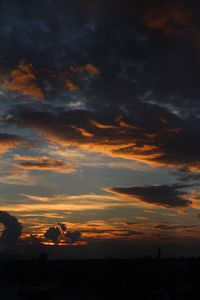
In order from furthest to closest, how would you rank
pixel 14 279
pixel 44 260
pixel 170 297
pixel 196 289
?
1. pixel 44 260
2. pixel 14 279
3. pixel 196 289
4. pixel 170 297

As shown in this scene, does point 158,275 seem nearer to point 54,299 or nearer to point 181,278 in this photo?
point 181,278

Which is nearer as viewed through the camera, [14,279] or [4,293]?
[4,293]

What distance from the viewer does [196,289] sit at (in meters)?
47.2

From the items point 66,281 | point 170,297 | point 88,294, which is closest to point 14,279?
point 66,281

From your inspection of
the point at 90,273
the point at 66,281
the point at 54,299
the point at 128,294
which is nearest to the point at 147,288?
the point at 128,294

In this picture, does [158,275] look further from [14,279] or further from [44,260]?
[44,260]

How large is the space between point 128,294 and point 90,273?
27.3m

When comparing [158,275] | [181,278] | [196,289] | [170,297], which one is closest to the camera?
[170,297]

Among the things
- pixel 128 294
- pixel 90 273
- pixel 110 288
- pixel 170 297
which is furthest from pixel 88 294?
pixel 90 273

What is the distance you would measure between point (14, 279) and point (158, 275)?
28522 millimetres

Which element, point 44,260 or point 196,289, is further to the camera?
point 44,260

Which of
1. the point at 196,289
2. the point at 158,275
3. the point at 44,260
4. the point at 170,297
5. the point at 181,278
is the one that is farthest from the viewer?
the point at 44,260

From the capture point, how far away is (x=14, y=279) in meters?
68.5

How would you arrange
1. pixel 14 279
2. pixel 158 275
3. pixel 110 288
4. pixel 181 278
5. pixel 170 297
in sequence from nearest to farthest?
1. pixel 170 297
2. pixel 110 288
3. pixel 181 278
4. pixel 158 275
5. pixel 14 279
